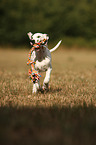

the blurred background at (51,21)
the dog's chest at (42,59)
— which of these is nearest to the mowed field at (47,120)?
the dog's chest at (42,59)

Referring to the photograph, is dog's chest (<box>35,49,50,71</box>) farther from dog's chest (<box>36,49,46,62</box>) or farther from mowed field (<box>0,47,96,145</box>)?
mowed field (<box>0,47,96,145</box>)

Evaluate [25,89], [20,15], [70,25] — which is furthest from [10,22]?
[25,89]

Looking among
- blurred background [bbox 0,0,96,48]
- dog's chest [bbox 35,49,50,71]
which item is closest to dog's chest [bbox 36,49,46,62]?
dog's chest [bbox 35,49,50,71]

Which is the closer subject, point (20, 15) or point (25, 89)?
point (25, 89)

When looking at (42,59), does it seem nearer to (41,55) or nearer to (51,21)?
(41,55)

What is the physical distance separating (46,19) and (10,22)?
4264 millimetres


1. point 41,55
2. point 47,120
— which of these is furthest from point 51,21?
point 47,120

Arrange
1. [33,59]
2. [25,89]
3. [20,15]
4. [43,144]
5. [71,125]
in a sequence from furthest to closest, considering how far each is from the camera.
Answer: [20,15]
[25,89]
[33,59]
[71,125]
[43,144]

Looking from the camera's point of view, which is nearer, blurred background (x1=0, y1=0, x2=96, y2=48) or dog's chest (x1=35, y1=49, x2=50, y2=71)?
dog's chest (x1=35, y1=49, x2=50, y2=71)

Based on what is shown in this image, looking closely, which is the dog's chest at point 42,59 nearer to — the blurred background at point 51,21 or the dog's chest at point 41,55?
the dog's chest at point 41,55

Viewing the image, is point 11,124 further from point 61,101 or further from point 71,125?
point 61,101

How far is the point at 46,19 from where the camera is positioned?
29312mm

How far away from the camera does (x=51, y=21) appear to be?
95.8 feet

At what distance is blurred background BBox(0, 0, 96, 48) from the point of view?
1103 inches
